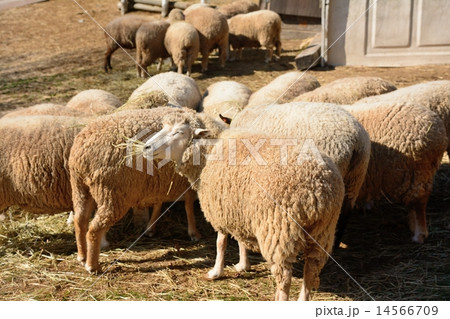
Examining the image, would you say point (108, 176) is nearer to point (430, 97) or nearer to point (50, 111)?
point (50, 111)

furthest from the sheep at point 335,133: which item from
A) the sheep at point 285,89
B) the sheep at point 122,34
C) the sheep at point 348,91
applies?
the sheep at point 122,34

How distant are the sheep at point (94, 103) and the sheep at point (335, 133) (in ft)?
7.56

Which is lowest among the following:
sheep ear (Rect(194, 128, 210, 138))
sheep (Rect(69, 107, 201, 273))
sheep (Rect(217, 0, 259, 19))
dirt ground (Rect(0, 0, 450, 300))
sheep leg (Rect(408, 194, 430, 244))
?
dirt ground (Rect(0, 0, 450, 300))

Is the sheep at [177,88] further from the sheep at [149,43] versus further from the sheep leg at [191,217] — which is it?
the sheep at [149,43]

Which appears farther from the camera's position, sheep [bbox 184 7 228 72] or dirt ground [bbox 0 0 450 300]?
sheep [bbox 184 7 228 72]

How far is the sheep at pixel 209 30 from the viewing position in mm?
12594

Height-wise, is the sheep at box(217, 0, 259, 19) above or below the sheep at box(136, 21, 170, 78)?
above

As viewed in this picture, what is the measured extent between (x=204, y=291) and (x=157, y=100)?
7.10ft

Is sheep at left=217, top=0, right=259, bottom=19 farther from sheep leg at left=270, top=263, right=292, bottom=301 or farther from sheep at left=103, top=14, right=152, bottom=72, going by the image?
sheep leg at left=270, top=263, right=292, bottom=301

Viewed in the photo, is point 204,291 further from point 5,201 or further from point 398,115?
point 398,115

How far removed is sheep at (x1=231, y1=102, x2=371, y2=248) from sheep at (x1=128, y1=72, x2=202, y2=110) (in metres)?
2.36

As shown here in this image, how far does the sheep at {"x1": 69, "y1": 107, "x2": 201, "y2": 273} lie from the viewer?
4.56 metres

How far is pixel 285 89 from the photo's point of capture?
24.0 feet

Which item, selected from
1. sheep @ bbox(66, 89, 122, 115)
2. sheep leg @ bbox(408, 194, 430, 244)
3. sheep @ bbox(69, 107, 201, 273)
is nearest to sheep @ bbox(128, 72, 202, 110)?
sheep @ bbox(66, 89, 122, 115)
